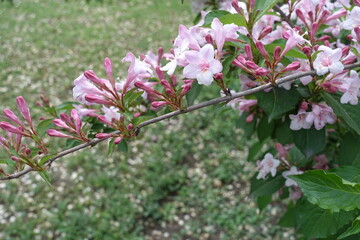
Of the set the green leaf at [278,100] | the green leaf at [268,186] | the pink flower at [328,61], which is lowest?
the green leaf at [268,186]

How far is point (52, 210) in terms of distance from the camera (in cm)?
377

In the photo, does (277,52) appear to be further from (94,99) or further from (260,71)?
(94,99)

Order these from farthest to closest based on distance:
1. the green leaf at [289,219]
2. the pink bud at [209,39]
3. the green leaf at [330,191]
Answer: the green leaf at [289,219], the pink bud at [209,39], the green leaf at [330,191]

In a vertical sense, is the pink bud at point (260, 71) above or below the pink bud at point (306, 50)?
below

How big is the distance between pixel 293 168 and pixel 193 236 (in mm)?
2026

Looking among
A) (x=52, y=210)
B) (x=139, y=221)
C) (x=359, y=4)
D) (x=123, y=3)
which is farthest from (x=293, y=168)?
(x=123, y=3)

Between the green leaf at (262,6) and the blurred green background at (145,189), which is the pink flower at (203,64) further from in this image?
the blurred green background at (145,189)

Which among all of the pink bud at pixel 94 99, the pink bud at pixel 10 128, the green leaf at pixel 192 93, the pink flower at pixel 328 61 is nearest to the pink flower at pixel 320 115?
the pink flower at pixel 328 61

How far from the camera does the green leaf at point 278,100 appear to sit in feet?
4.18

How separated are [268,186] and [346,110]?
0.53 metres

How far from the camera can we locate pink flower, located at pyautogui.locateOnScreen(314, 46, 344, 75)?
1067 mm

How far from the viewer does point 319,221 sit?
4.49 feet

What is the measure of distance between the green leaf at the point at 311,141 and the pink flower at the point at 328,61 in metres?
0.34

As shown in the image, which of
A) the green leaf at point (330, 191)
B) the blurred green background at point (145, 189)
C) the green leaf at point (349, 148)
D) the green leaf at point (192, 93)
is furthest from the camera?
the blurred green background at point (145, 189)
